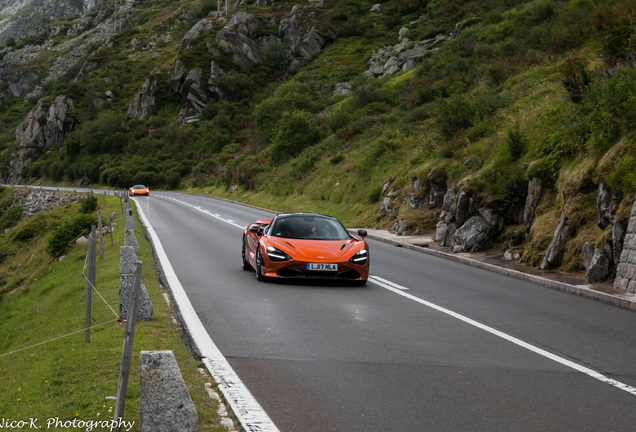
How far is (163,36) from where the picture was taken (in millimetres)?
168125

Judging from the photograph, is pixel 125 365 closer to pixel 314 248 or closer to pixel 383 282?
pixel 314 248

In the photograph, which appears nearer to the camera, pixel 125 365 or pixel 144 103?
pixel 125 365

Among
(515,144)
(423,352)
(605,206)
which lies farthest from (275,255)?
(515,144)

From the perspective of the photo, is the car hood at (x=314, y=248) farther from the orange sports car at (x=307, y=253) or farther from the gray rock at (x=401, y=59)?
the gray rock at (x=401, y=59)

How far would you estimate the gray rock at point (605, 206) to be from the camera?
42.1ft

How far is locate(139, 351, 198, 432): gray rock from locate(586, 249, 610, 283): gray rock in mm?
10048

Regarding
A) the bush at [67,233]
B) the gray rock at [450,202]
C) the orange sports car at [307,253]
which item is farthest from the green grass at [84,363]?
the bush at [67,233]

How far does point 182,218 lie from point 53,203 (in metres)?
39.8

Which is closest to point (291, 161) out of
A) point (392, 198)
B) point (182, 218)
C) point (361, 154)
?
point (361, 154)

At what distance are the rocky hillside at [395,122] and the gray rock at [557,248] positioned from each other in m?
0.03

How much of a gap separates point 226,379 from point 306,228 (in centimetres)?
738

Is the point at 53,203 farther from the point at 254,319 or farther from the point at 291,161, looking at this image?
the point at 254,319

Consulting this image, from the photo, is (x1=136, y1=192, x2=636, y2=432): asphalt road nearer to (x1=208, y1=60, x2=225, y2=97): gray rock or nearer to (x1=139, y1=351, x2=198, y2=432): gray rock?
(x1=139, y1=351, x2=198, y2=432): gray rock

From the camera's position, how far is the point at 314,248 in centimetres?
1214
